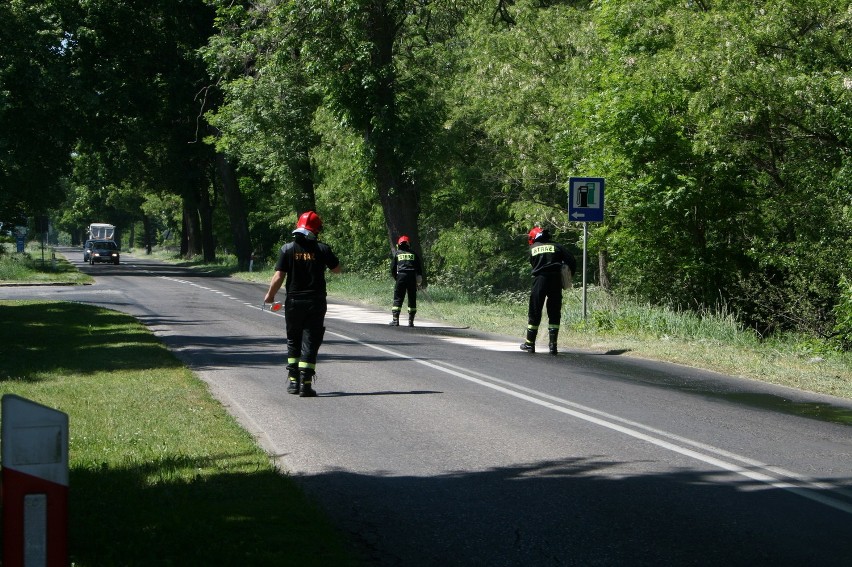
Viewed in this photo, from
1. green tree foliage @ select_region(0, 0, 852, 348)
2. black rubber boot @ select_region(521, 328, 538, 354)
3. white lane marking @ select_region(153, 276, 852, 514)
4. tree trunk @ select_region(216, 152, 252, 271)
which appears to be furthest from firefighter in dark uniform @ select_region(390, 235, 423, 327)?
tree trunk @ select_region(216, 152, 252, 271)

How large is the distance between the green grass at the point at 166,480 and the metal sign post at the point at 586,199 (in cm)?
886

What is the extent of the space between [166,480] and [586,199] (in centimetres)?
1385

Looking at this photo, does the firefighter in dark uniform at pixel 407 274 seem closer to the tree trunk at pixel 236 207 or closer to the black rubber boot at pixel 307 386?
the black rubber boot at pixel 307 386

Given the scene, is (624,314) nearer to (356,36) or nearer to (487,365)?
(487,365)

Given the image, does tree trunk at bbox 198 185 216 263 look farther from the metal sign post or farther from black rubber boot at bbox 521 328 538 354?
black rubber boot at bbox 521 328 538 354

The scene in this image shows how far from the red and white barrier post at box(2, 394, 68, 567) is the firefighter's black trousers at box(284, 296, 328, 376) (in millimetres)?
7723

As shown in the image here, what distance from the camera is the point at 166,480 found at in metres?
7.10

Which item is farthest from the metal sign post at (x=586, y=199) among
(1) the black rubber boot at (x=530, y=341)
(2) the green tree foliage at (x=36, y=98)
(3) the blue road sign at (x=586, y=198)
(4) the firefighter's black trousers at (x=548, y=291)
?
(2) the green tree foliage at (x=36, y=98)

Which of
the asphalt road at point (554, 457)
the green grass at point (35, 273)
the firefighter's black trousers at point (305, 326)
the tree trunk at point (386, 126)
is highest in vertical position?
the tree trunk at point (386, 126)

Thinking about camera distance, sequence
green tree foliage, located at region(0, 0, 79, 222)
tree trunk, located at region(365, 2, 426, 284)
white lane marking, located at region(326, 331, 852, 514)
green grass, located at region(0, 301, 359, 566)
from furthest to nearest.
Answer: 1. green tree foliage, located at region(0, 0, 79, 222)
2. tree trunk, located at region(365, 2, 426, 284)
3. white lane marking, located at region(326, 331, 852, 514)
4. green grass, located at region(0, 301, 359, 566)

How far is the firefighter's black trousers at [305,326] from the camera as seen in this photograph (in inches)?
451

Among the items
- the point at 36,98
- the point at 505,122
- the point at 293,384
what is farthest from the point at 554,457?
the point at 36,98

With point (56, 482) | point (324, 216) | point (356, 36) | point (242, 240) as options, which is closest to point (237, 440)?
point (56, 482)

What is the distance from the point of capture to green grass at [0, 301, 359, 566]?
552cm
